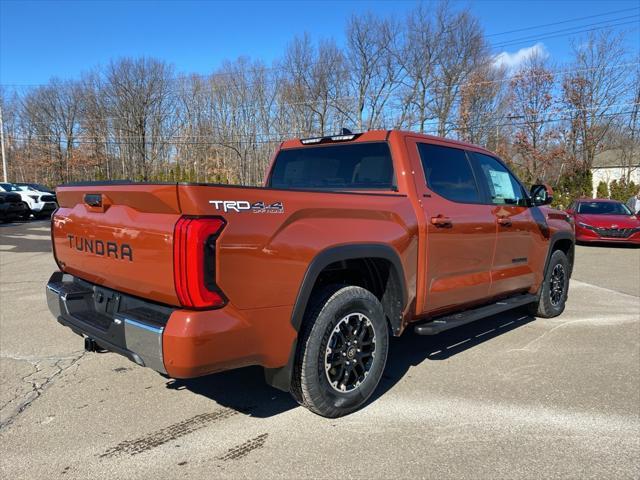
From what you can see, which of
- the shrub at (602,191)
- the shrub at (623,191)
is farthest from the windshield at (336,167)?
the shrub at (602,191)

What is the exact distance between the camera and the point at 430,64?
35531 mm

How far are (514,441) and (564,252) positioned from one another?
4019 mm

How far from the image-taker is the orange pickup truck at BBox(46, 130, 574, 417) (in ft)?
8.39

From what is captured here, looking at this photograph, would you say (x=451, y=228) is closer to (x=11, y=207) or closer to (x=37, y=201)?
(x=11, y=207)

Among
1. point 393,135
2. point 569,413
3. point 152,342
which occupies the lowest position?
point 569,413

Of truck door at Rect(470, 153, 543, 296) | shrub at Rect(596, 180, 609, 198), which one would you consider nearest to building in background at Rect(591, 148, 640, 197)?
shrub at Rect(596, 180, 609, 198)

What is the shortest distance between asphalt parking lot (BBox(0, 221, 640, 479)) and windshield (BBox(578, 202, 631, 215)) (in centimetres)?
1161

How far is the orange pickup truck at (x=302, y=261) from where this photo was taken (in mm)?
2557

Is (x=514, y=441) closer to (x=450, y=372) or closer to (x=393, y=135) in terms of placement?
(x=450, y=372)

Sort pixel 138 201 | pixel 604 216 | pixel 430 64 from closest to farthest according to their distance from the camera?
pixel 138 201 < pixel 604 216 < pixel 430 64

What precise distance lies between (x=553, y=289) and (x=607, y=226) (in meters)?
9.98

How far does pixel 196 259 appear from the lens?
8.14ft

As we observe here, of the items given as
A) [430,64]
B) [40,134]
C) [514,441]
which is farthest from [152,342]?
[40,134]

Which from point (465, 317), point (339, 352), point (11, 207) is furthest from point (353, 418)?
point (11, 207)
